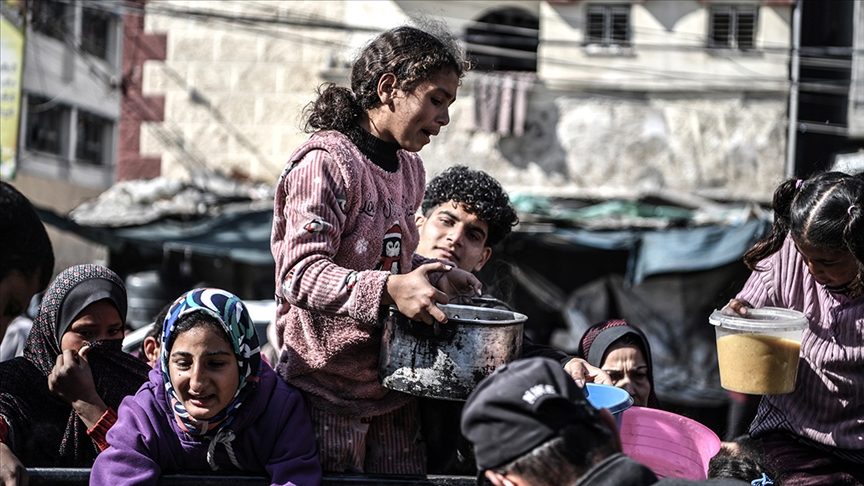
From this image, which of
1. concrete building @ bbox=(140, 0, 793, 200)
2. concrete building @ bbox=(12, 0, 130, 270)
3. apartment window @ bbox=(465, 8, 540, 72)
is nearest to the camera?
concrete building @ bbox=(140, 0, 793, 200)

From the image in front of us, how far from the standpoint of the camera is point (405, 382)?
7.82 ft

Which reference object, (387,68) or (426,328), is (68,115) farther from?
(426,328)

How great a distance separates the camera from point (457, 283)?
2.64m

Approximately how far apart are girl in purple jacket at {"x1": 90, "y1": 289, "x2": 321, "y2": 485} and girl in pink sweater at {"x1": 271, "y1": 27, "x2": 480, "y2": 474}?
5.4 inches

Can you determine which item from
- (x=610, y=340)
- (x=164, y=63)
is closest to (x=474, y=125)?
(x=164, y=63)

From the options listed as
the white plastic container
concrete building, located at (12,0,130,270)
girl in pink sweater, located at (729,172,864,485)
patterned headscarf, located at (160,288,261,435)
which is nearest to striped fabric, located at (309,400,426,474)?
patterned headscarf, located at (160,288,261,435)

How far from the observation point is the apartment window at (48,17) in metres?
15.3

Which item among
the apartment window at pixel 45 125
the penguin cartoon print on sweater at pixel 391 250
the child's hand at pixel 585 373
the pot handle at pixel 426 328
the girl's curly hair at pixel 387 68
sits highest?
the apartment window at pixel 45 125

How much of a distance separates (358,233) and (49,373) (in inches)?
51.7

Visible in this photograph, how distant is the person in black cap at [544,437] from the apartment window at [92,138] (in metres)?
23.2

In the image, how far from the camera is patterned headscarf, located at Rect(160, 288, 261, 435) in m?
2.48

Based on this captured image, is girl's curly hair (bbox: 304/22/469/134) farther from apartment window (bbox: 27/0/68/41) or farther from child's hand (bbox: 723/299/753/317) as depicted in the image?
apartment window (bbox: 27/0/68/41)

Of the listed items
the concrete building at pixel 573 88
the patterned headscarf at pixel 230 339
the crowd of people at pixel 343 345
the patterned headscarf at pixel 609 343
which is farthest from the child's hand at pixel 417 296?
the concrete building at pixel 573 88

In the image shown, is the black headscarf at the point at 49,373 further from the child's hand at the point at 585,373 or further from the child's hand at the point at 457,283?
the child's hand at the point at 585,373
